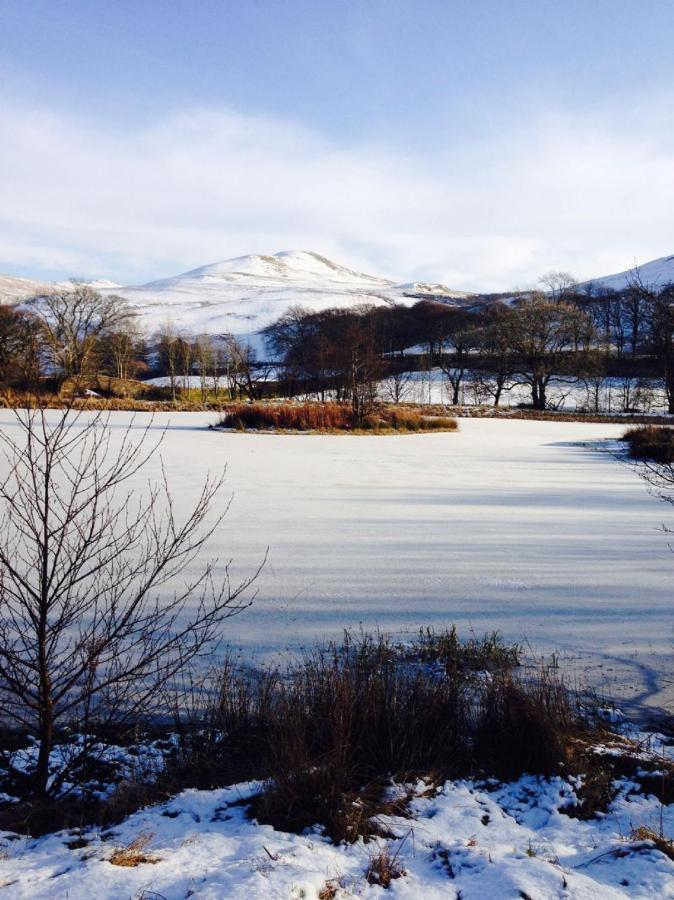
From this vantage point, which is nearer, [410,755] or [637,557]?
[410,755]

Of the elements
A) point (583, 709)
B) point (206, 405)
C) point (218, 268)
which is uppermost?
point (218, 268)

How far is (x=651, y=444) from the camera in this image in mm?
17172

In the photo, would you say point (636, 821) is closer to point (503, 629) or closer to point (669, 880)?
point (669, 880)

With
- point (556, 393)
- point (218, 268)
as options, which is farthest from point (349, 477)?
point (218, 268)

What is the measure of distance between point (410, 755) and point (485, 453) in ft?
50.9

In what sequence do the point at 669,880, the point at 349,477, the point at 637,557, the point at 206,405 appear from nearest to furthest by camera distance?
1. the point at 669,880
2. the point at 637,557
3. the point at 349,477
4. the point at 206,405

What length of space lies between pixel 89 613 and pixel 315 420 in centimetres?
1880

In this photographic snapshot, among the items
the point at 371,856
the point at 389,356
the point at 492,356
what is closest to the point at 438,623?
the point at 371,856

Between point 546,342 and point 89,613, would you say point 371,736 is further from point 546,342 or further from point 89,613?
point 546,342

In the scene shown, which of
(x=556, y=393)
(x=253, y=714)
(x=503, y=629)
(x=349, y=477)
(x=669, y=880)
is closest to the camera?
(x=669, y=880)

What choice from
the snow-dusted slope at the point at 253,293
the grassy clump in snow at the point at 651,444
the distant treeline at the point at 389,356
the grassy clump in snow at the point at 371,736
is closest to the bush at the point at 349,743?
the grassy clump in snow at the point at 371,736

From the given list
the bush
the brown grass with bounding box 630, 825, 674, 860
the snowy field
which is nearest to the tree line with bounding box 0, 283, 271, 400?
the snowy field

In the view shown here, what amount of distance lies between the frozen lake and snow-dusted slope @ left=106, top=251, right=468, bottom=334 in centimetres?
6615

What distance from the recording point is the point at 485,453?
18.0m
